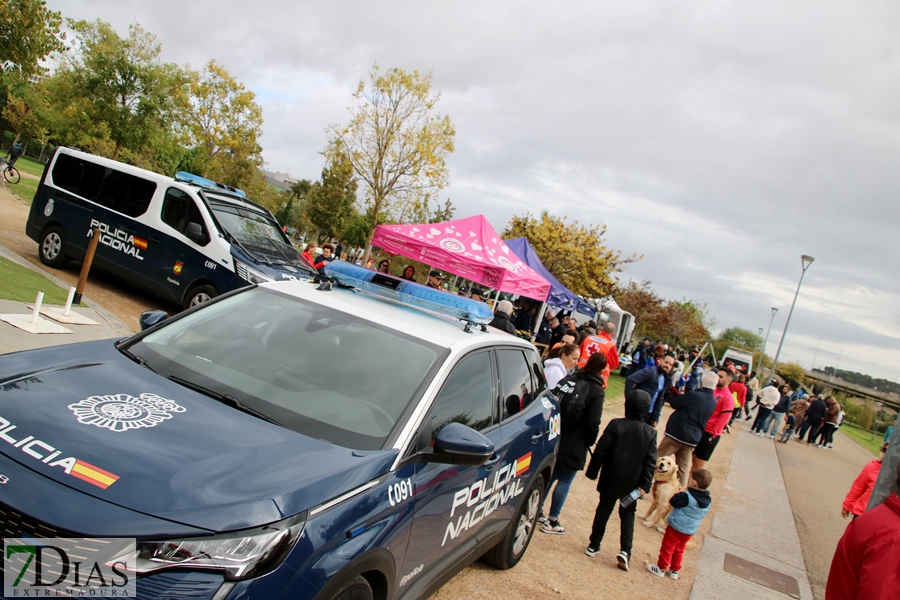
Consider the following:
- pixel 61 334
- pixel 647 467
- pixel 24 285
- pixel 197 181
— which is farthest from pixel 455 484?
pixel 197 181

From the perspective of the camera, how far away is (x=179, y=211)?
411 inches

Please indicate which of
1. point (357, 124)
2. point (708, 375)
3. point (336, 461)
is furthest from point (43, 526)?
point (357, 124)

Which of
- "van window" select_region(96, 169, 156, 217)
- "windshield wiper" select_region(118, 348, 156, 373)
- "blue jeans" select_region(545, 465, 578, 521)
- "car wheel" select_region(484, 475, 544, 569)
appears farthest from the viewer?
"van window" select_region(96, 169, 156, 217)

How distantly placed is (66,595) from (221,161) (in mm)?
36943

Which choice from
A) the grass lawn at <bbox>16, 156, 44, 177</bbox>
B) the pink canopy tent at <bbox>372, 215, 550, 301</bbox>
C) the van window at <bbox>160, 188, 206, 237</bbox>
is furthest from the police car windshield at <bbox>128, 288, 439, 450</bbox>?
the grass lawn at <bbox>16, 156, 44, 177</bbox>

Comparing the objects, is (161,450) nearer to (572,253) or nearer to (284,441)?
(284,441)

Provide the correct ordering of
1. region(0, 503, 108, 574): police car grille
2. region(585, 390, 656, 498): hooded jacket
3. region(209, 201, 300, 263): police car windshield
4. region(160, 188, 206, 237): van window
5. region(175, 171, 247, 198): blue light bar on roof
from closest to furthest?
region(0, 503, 108, 574): police car grille
region(585, 390, 656, 498): hooded jacket
region(160, 188, 206, 237): van window
region(209, 201, 300, 263): police car windshield
region(175, 171, 247, 198): blue light bar on roof

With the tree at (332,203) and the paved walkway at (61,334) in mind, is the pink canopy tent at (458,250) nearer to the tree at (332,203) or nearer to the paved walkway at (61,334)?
the paved walkway at (61,334)

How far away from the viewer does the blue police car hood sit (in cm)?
211

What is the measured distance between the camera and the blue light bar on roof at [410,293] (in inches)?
160

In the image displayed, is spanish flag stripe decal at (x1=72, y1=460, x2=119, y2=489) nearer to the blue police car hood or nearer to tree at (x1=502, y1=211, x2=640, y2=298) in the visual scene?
the blue police car hood

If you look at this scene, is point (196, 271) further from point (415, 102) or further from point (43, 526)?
point (415, 102)

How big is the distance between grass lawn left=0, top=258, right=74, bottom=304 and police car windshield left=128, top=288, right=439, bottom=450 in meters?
6.17

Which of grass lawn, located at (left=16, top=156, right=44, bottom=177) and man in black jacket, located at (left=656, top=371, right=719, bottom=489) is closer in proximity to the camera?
man in black jacket, located at (left=656, top=371, right=719, bottom=489)
